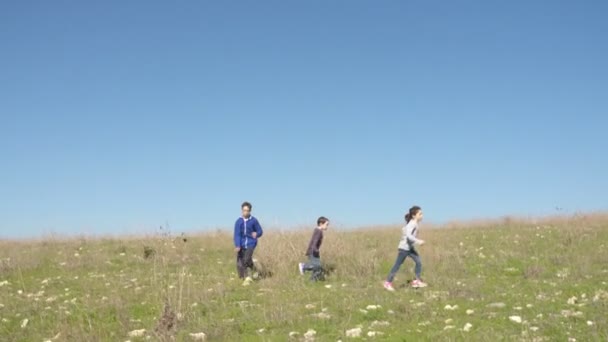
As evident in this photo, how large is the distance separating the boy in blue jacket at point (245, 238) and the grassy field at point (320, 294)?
532mm

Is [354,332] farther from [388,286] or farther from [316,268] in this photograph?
[316,268]

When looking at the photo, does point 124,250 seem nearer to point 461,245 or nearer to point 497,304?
point 461,245

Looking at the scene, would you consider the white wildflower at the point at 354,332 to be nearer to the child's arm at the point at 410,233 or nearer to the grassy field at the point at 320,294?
the grassy field at the point at 320,294

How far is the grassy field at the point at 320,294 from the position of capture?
9.60 metres

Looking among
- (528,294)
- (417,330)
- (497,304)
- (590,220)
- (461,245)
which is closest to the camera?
(417,330)

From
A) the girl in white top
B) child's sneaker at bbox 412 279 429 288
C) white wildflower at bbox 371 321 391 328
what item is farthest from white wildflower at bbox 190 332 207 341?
child's sneaker at bbox 412 279 429 288

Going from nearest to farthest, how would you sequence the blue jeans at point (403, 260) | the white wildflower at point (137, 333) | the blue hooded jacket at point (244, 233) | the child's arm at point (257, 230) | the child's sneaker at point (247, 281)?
1. the white wildflower at point (137, 333)
2. the blue jeans at point (403, 260)
3. the child's sneaker at point (247, 281)
4. the blue hooded jacket at point (244, 233)
5. the child's arm at point (257, 230)

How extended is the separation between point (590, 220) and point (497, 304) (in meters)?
18.4

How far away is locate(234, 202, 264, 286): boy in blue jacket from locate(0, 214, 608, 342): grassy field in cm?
53

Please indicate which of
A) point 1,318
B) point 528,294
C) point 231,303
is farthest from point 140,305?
point 528,294

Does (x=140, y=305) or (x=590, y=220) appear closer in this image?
(x=140, y=305)

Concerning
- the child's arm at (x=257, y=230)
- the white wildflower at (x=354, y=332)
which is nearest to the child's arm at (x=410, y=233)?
the child's arm at (x=257, y=230)

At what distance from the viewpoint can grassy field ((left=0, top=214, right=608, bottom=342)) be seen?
9.60 metres

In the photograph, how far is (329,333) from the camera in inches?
372
